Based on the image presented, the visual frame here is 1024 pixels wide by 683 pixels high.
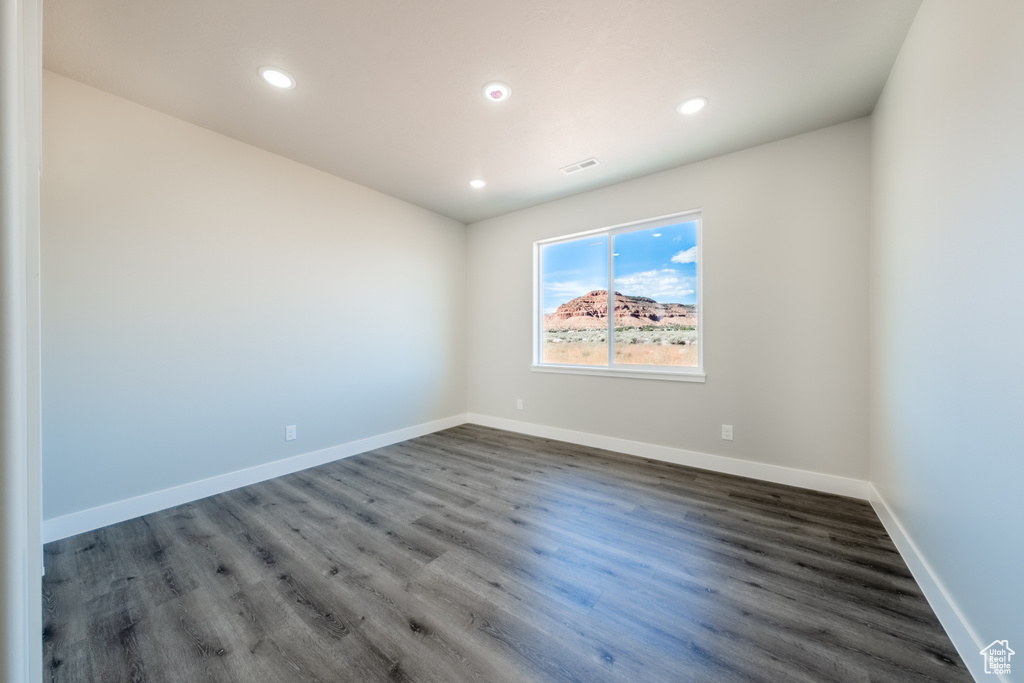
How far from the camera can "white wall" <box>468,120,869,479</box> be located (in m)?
2.46

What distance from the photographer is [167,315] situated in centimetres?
237

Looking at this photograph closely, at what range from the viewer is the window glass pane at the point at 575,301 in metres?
3.75

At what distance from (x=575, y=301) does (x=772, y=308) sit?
1801 mm

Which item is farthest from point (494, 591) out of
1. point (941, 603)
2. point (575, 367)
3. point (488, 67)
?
point (488, 67)

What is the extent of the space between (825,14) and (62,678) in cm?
403

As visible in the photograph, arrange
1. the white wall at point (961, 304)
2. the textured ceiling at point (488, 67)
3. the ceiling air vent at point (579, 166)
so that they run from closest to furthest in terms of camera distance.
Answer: the white wall at point (961, 304) → the textured ceiling at point (488, 67) → the ceiling air vent at point (579, 166)

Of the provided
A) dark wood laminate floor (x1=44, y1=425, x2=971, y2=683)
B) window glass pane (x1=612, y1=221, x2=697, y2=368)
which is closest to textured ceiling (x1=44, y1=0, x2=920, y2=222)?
window glass pane (x1=612, y1=221, x2=697, y2=368)

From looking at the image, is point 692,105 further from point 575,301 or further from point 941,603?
point 941,603

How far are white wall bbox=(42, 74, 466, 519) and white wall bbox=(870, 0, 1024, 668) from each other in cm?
382

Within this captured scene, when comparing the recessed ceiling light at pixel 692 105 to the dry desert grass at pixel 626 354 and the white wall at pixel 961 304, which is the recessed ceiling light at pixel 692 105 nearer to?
the white wall at pixel 961 304

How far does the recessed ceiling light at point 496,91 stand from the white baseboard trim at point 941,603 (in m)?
3.10

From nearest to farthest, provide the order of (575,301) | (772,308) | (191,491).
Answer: (191,491), (772,308), (575,301)

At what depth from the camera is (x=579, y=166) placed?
121 inches

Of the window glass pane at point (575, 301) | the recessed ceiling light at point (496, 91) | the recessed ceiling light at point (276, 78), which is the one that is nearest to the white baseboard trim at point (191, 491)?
the window glass pane at point (575, 301)
